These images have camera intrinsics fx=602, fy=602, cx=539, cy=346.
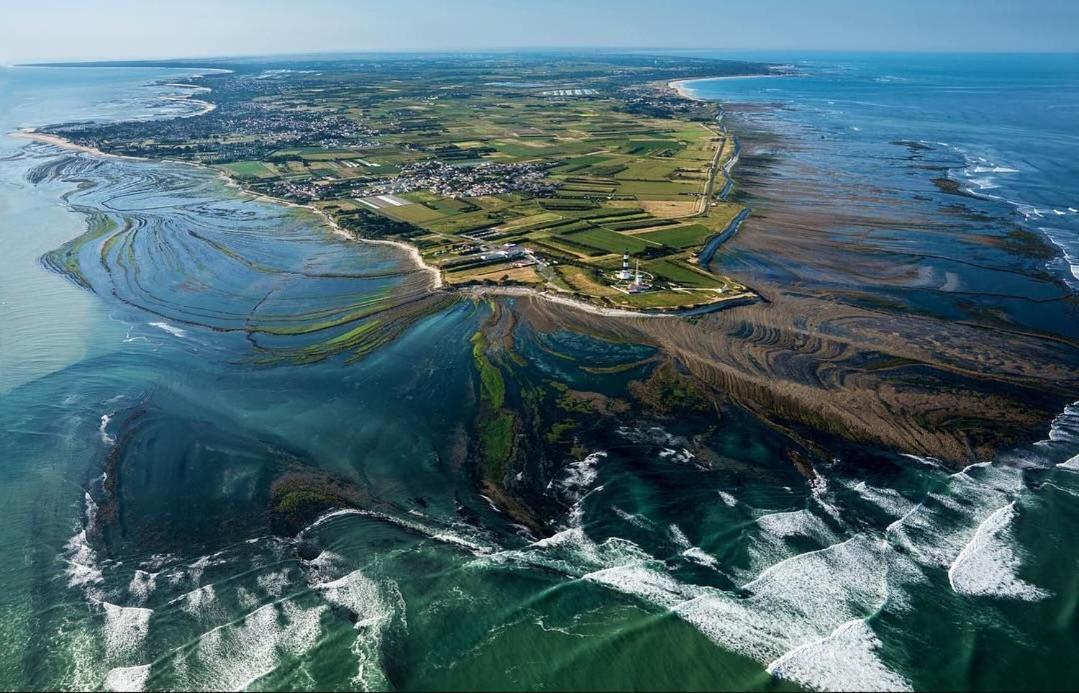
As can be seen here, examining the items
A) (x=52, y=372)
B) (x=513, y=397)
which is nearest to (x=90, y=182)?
(x=52, y=372)

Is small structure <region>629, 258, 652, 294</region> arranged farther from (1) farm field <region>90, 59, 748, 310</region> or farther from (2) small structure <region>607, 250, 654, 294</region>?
(1) farm field <region>90, 59, 748, 310</region>

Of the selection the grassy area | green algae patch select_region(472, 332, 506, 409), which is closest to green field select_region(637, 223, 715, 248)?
the grassy area

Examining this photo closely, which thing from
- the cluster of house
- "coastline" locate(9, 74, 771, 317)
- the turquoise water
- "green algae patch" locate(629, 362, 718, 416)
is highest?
the cluster of house

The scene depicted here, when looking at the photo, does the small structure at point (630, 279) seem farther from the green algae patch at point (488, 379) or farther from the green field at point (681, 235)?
the green algae patch at point (488, 379)

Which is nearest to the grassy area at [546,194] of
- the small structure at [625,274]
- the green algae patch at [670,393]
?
the small structure at [625,274]

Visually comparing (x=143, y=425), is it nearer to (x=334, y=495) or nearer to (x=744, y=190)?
(x=334, y=495)

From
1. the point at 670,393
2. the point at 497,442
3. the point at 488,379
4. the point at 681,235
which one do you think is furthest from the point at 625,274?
the point at 497,442

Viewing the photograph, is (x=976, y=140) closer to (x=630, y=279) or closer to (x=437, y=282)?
(x=630, y=279)

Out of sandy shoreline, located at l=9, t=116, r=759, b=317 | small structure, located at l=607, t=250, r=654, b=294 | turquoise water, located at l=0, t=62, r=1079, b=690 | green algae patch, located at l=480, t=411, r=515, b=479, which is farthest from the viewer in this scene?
small structure, located at l=607, t=250, r=654, b=294
